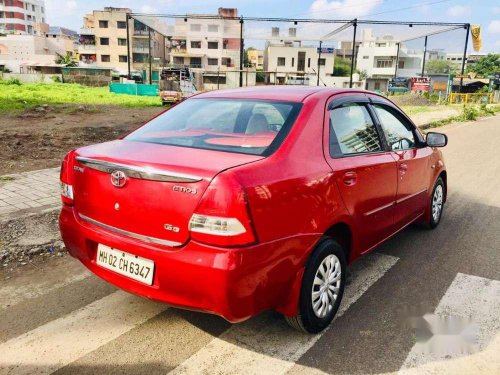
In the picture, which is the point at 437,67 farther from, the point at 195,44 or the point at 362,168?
the point at 362,168

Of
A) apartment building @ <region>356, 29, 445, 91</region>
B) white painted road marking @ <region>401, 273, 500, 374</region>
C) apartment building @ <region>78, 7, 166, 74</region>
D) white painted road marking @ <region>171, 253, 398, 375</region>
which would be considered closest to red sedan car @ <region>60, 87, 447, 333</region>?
white painted road marking @ <region>171, 253, 398, 375</region>

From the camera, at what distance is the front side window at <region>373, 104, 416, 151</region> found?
3.89 meters

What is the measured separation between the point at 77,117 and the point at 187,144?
15232mm

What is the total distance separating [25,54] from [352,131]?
294ft

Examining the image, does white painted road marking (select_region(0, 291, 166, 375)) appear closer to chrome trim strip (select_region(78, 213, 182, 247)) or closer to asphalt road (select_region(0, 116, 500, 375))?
asphalt road (select_region(0, 116, 500, 375))

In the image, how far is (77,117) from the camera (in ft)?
54.5

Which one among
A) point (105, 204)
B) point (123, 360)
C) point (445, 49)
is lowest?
point (123, 360)

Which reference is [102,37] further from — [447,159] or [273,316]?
[273,316]

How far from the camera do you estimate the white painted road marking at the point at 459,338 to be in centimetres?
262

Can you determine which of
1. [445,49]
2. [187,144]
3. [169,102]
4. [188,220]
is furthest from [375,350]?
[445,49]

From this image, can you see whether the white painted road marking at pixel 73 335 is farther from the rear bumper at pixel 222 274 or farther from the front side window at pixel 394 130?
the front side window at pixel 394 130

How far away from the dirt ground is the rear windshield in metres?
5.24

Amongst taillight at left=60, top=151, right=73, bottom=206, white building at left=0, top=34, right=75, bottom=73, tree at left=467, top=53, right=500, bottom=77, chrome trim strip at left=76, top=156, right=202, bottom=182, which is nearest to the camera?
chrome trim strip at left=76, top=156, right=202, bottom=182

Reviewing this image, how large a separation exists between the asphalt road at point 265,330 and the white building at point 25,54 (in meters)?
76.5
